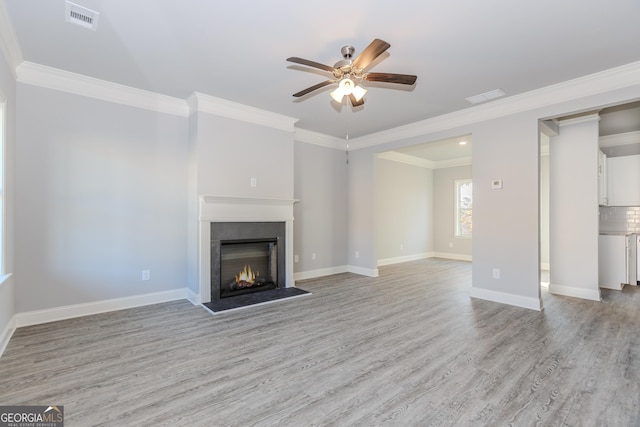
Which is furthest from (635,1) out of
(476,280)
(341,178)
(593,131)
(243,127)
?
(341,178)

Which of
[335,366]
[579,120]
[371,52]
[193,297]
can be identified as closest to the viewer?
[371,52]

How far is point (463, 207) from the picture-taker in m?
8.26

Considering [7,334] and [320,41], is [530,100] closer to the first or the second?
[320,41]

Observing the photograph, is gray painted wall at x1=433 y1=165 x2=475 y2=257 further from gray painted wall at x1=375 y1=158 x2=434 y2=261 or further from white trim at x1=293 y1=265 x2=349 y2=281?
white trim at x1=293 y1=265 x2=349 y2=281

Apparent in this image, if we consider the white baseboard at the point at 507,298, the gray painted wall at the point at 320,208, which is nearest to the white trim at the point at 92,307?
the gray painted wall at the point at 320,208

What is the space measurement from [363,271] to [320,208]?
5.02ft

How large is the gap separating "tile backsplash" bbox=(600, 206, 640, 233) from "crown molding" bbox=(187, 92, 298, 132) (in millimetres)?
5839

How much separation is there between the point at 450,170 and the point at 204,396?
822 cm

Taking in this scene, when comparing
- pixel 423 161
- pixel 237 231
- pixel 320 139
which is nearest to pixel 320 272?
pixel 237 231

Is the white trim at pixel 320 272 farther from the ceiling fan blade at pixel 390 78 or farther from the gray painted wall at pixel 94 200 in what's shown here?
the ceiling fan blade at pixel 390 78

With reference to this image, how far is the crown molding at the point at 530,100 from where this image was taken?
3182 millimetres

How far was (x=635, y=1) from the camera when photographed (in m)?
2.17

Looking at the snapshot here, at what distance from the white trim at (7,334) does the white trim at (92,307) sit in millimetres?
122

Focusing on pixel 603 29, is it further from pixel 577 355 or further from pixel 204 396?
pixel 204 396
